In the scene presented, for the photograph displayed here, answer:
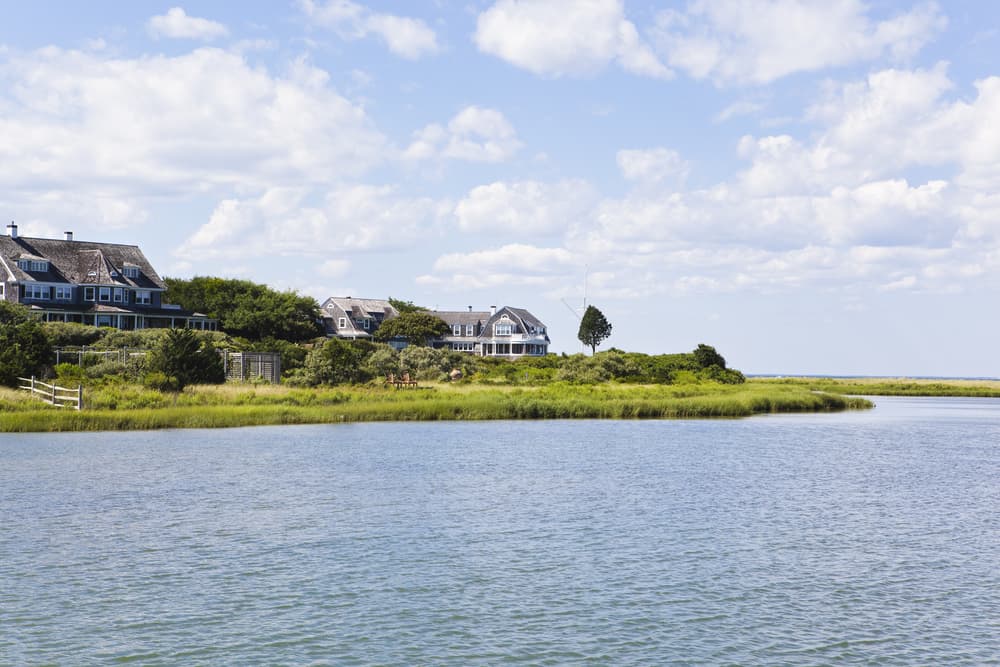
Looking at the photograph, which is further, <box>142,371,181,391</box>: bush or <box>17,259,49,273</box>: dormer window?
<box>17,259,49,273</box>: dormer window

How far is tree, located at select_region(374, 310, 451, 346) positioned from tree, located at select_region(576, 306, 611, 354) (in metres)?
20.0

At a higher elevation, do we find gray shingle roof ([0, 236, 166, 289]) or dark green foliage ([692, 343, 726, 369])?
gray shingle roof ([0, 236, 166, 289])

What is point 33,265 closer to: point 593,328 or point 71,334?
point 71,334

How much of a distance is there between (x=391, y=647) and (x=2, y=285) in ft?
283

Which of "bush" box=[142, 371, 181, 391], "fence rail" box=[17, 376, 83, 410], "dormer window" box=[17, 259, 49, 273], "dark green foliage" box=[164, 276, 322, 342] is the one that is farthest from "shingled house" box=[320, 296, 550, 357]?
"fence rail" box=[17, 376, 83, 410]

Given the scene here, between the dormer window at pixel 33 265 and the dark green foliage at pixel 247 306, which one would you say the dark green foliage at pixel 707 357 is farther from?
the dormer window at pixel 33 265

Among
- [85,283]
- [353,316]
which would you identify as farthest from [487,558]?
[353,316]

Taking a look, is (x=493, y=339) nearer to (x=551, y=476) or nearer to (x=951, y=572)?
(x=551, y=476)

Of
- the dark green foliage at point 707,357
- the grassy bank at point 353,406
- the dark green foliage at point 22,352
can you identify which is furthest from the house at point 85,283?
the dark green foliage at point 707,357

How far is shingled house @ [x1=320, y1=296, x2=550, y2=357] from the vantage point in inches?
5162

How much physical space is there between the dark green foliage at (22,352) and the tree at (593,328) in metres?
82.1

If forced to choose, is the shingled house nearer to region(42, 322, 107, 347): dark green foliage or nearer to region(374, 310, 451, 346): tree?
region(374, 310, 451, 346): tree

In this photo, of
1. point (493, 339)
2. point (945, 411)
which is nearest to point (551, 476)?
point (945, 411)

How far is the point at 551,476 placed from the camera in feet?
115
